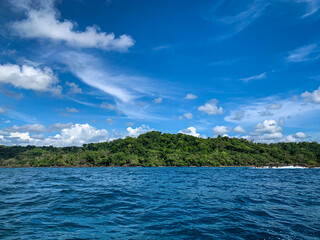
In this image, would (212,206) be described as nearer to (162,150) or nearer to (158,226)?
(158,226)

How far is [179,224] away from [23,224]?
8659mm

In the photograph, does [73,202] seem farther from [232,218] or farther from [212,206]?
[232,218]

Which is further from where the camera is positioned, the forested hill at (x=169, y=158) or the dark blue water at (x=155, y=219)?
the forested hill at (x=169, y=158)

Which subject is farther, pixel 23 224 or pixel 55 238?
pixel 23 224

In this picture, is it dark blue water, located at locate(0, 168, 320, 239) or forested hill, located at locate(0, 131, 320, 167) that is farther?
forested hill, located at locate(0, 131, 320, 167)

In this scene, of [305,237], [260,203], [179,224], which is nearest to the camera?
[305,237]

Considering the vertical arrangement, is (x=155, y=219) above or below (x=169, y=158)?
below

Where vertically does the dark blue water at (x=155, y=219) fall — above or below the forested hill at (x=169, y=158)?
below

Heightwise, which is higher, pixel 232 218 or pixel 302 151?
pixel 302 151

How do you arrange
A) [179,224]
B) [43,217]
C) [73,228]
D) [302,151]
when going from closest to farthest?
[73,228] < [179,224] < [43,217] < [302,151]

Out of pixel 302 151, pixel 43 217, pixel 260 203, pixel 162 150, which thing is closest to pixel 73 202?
pixel 43 217

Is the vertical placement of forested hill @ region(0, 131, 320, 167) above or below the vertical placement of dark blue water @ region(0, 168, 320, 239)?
above

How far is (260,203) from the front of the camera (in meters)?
18.2

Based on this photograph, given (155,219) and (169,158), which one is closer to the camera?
(155,219)
